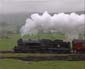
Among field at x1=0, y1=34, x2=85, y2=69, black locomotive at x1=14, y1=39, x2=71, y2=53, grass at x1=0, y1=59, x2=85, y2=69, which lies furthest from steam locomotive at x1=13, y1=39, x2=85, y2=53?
grass at x1=0, y1=59, x2=85, y2=69

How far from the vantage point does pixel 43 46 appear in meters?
7.82

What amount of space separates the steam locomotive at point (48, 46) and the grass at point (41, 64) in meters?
0.69

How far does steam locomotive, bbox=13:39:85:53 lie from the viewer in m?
7.81

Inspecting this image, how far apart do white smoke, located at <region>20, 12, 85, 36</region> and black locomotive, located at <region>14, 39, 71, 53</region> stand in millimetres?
370

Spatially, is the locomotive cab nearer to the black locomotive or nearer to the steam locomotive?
the steam locomotive

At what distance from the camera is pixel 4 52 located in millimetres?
7406

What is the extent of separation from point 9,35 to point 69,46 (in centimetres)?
227

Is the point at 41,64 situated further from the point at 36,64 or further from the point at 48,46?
the point at 48,46

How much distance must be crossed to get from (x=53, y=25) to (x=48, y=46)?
784mm

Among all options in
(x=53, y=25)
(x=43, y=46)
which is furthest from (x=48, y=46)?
(x=53, y=25)

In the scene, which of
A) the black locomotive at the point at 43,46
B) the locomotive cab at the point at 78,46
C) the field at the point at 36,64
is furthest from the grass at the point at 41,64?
the locomotive cab at the point at 78,46

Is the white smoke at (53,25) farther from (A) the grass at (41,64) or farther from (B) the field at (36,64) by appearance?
(A) the grass at (41,64)

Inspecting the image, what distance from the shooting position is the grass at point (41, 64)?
6.80 metres

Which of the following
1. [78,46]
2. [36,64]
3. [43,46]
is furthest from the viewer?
[78,46]
